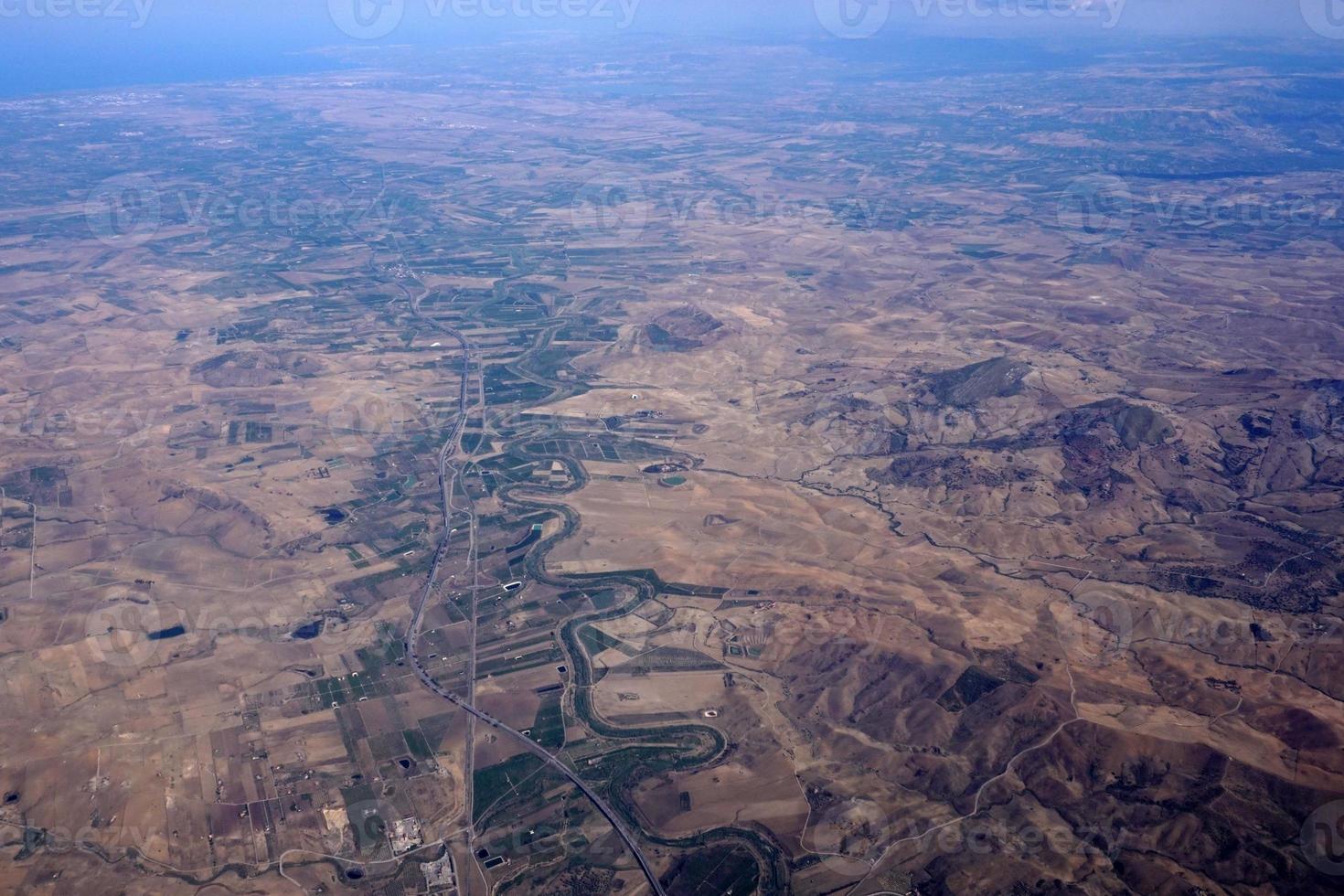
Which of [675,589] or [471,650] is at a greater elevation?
[675,589]

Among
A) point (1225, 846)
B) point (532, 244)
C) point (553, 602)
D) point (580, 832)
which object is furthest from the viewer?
point (532, 244)

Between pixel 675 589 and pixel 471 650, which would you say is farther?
pixel 675 589

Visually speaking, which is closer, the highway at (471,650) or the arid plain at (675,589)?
the arid plain at (675,589)

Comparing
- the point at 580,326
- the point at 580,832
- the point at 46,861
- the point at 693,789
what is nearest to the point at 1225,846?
the point at 693,789

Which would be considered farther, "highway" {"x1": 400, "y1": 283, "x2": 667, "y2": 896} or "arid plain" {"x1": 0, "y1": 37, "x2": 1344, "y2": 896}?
"highway" {"x1": 400, "y1": 283, "x2": 667, "y2": 896}

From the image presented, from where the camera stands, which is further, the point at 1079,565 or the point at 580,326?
the point at 580,326

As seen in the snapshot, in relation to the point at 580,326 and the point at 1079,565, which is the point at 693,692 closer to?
the point at 1079,565

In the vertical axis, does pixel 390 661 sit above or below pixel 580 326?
below

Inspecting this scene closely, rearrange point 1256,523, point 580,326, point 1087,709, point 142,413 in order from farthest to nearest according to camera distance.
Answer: point 580,326, point 142,413, point 1256,523, point 1087,709

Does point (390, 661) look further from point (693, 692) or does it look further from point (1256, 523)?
point (1256, 523)
